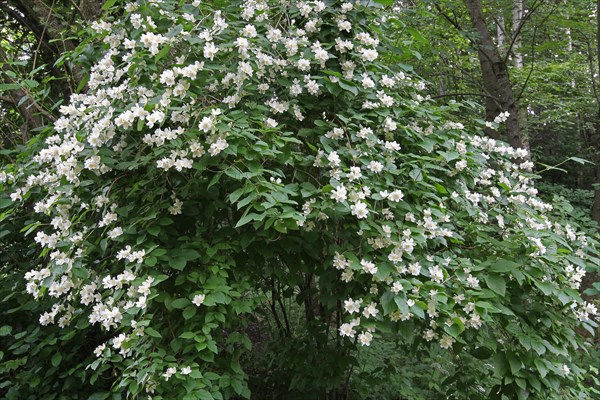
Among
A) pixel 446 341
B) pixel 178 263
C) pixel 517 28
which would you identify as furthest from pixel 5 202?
pixel 517 28

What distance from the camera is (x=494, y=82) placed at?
4867 mm

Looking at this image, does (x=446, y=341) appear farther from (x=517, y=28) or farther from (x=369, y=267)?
(x=517, y=28)

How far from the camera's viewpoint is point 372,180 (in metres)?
1.90

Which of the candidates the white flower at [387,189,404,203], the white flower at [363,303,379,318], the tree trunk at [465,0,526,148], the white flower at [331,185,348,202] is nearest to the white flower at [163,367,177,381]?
the white flower at [363,303,379,318]

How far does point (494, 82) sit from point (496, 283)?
11.8ft

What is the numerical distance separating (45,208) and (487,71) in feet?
14.5

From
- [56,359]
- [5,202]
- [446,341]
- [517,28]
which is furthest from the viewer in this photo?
[517,28]

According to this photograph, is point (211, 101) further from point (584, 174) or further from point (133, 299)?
point (584, 174)

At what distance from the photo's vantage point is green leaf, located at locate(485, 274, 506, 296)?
6.01 feet

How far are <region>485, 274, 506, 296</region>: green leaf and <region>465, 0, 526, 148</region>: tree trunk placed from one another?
2.88 m

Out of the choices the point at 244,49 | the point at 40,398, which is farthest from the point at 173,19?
the point at 40,398

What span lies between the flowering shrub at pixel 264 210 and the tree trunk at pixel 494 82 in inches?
97.3

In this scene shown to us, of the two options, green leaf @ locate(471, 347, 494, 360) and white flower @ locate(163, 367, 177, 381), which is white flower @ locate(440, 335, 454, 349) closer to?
green leaf @ locate(471, 347, 494, 360)

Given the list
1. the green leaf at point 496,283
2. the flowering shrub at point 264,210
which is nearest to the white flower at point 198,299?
the flowering shrub at point 264,210
